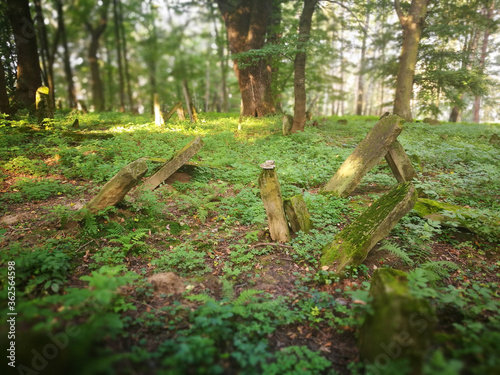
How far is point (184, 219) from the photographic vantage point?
5285 mm

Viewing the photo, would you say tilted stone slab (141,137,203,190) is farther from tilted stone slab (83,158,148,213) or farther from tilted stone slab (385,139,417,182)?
tilted stone slab (385,139,417,182)

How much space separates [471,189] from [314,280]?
489 centimetres

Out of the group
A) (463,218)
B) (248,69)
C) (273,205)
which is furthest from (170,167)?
(248,69)

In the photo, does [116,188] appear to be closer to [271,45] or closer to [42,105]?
[42,105]

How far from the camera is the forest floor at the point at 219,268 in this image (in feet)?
6.61

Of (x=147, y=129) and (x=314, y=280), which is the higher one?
(x=147, y=129)

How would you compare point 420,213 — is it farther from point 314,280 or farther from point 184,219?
point 184,219

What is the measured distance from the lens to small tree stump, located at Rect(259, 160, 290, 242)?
14.6 ft

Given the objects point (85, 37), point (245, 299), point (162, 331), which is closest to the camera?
point (162, 331)

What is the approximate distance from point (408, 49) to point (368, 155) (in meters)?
12.2

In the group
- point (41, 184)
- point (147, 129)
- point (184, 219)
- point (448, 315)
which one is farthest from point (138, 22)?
point (448, 315)

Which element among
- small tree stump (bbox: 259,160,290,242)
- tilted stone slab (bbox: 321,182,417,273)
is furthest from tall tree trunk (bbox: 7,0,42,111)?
tilted stone slab (bbox: 321,182,417,273)

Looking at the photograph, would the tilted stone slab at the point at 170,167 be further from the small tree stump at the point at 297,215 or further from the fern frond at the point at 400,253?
the fern frond at the point at 400,253

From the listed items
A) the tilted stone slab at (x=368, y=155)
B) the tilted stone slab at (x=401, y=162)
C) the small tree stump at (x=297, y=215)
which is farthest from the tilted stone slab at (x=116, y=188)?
the tilted stone slab at (x=401, y=162)
